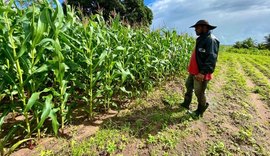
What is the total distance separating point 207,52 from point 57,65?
89.1 inches

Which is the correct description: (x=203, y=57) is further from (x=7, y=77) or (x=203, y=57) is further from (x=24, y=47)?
(x=7, y=77)

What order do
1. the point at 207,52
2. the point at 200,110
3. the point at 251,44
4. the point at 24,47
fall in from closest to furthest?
the point at 24,47 → the point at 207,52 → the point at 200,110 → the point at 251,44

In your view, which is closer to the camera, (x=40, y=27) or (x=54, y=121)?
(x=40, y=27)

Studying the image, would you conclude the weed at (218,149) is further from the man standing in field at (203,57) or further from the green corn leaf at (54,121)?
the green corn leaf at (54,121)

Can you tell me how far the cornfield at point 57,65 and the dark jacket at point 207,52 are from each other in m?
1.17

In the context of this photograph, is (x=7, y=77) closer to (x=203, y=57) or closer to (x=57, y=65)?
(x=57, y=65)

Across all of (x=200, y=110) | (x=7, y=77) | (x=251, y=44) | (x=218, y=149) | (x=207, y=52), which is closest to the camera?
(x=7, y=77)

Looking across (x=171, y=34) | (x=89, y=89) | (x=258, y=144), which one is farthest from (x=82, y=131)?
(x=171, y=34)

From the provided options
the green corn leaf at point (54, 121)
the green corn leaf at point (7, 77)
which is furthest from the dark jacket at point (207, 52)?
the green corn leaf at point (7, 77)

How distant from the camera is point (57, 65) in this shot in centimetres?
286

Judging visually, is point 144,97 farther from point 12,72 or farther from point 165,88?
point 12,72

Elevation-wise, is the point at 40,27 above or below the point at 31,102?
above

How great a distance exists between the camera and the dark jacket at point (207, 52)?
12.4 ft

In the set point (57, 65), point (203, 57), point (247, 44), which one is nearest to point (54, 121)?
point (57, 65)
